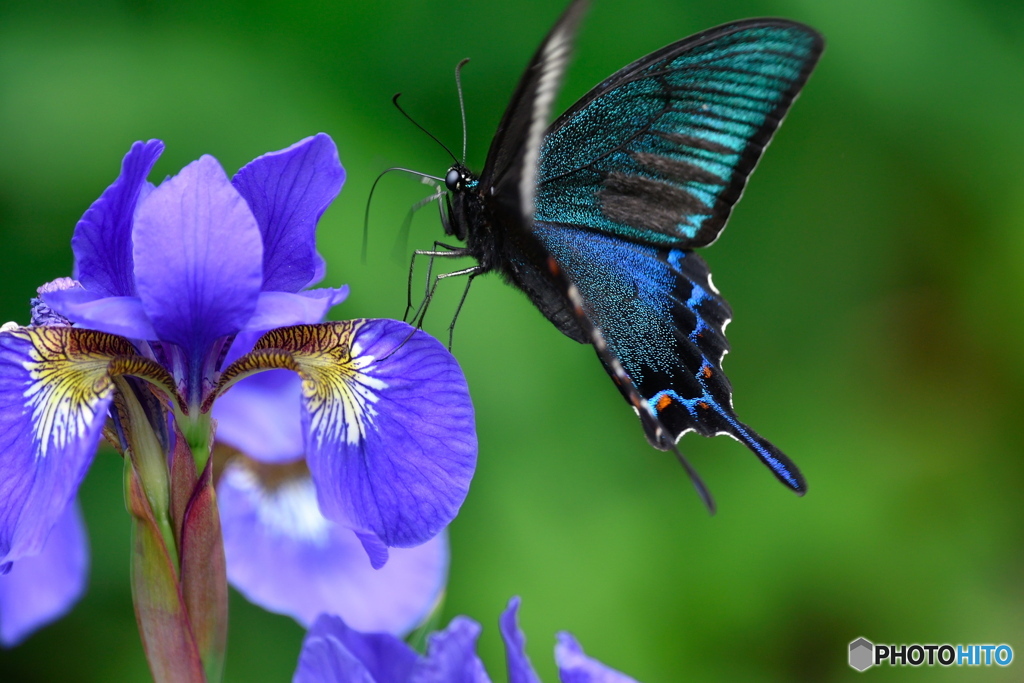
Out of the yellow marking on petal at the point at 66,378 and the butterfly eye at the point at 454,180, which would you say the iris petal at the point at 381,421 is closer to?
the yellow marking on petal at the point at 66,378

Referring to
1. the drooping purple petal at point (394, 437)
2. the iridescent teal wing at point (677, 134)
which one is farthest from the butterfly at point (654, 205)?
the drooping purple petal at point (394, 437)

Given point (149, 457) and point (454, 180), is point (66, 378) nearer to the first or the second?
point (149, 457)

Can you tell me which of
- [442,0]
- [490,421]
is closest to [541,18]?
[442,0]

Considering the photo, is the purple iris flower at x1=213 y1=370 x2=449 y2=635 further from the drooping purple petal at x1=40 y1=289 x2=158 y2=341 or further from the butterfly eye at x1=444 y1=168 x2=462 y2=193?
the drooping purple petal at x1=40 y1=289 x2=158 y2=341

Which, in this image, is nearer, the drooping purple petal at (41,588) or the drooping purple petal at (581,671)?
the drooping purple petal at (581,671)

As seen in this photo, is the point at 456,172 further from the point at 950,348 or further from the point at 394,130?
the point at 950,348
